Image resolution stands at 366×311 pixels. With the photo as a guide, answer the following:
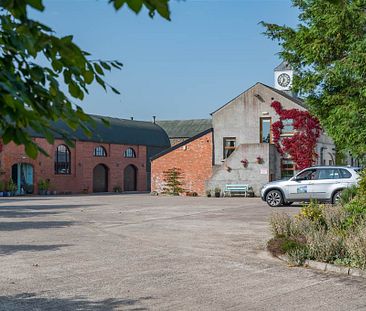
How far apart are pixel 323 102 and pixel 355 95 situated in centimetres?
64

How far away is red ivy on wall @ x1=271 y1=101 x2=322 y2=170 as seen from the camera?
33.4m

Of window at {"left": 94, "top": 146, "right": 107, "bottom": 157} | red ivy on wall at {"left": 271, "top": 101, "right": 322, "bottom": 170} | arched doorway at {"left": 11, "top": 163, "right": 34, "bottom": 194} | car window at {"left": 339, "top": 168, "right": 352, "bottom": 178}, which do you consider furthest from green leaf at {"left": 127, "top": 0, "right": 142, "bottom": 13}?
window at {"left": 94, "top": 146, "right": 107, "bottom": 157}

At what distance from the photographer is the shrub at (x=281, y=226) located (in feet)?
35.0

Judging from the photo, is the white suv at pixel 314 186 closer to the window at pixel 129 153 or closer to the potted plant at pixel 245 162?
the potted plant at pixel 245 162

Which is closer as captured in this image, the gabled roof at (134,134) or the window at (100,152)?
the window at (100,152)

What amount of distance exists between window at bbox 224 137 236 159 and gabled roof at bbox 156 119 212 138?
24.8m

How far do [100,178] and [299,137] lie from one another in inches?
812

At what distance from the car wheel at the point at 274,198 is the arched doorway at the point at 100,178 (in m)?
25.8

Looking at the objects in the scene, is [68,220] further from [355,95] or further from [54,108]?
[54,108]

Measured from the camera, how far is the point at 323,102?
34.1ft

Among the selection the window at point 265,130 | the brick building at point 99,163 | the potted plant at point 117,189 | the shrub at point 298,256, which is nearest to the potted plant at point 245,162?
the window at point 265,130

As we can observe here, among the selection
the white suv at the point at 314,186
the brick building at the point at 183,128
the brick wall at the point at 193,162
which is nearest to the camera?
the white suv at the point at 314,186

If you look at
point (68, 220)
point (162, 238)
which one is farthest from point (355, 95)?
point (68, 220)

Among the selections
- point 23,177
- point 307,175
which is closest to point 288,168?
point 307,175
